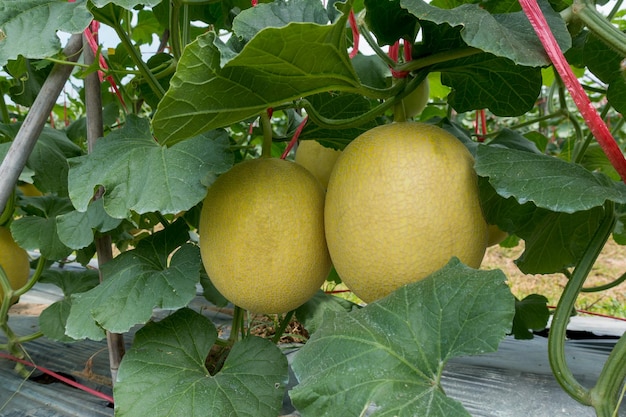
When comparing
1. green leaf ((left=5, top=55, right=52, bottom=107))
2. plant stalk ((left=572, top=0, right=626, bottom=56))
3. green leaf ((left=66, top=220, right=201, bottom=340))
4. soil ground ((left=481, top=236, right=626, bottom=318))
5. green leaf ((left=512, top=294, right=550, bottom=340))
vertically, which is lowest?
soil ground ((left=481, top=236, right=626, bottom=318))

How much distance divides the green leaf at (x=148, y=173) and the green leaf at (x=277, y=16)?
0.25 m

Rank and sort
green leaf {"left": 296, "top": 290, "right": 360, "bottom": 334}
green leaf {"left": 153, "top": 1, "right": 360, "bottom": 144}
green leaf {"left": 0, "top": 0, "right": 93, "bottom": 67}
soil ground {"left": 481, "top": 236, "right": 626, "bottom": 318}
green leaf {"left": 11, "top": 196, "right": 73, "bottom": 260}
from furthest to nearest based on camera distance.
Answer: soil ground {"left": 481, "top": 236, "right": 626, "bottom": 318}, green leaf {"left": 11, "top": 196, "right": 73, "bottom": 260}, green leaf {"left": 296, "top": 290, "right": 360, "bottom": 334}, green leaf {"left": 0, "top": 0, "right": 93, "bottom": 67}, green leaf {"left": 153, "top": 1, "right": 360, "bottom": 144}

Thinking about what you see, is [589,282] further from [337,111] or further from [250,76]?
[250,76]

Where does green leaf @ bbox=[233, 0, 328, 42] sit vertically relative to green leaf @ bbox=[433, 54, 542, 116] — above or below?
above

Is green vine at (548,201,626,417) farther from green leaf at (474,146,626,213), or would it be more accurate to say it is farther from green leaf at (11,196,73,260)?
green leaf at (11,196,73,260)

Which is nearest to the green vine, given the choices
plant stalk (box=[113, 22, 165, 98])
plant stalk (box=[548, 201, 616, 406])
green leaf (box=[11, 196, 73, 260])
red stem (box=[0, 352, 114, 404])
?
plant stalk (box=[548, 201, 616, 406])

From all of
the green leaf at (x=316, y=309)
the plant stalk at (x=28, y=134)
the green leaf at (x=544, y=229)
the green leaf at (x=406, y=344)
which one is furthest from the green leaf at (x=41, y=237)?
the green leaf at (x=544, y=229)

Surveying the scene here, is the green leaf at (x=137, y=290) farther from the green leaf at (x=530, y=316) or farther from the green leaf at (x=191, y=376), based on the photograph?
the green leaf at (x=530, y=316)

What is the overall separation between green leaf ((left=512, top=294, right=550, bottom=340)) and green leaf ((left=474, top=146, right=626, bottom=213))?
66 centimetres

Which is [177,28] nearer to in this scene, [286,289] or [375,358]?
[286,289]

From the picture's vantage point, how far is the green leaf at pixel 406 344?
629mm

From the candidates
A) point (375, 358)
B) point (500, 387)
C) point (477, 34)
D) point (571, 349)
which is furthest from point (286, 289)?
point (571, 349)

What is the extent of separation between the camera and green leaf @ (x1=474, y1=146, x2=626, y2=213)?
24.9 inches

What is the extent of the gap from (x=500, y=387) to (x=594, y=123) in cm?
74
